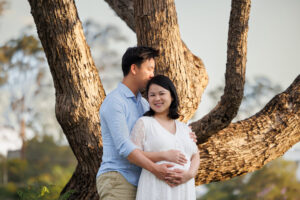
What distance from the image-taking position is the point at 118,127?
2.33 metres

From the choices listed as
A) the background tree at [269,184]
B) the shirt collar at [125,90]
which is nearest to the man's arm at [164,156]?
→ the shirt collar at [125,90]

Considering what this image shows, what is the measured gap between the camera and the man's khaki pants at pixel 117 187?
7.93 feet

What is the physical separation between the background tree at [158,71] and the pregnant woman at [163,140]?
1.49 m

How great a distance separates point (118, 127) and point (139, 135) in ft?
0.44

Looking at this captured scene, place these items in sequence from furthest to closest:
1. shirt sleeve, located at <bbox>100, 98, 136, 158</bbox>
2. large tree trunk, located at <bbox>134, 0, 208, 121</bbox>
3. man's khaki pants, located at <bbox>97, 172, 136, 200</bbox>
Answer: large tree trunk, located at <bbox>134, 0, 208, 121</bbox> → man's khaki pants, located at <bbox>97, 172, 136, 200</bbox> → shirt sleeve, located at <bbox>100, 98, 136, 158</bbox>

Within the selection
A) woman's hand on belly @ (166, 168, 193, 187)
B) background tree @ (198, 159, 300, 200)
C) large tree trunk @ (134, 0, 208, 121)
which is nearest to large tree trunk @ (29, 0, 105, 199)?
large tree trunk @ (134, 0, 208, 121)

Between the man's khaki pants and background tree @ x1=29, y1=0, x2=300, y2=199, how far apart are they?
1.49 m

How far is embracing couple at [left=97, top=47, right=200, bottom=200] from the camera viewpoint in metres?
2.32

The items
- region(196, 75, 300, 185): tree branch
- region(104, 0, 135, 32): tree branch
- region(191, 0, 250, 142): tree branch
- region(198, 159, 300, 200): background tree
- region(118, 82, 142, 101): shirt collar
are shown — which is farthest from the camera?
region(198, 159, 300, 200): background tree

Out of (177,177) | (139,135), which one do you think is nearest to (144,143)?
(139,135)

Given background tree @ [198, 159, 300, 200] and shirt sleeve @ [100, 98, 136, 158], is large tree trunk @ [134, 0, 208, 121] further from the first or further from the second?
background tree @ [198, 159, 300, 200]

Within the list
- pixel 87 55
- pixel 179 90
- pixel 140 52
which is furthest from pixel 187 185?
pixel 87 55

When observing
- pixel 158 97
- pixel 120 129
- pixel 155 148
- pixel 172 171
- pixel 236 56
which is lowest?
pixel 172 171

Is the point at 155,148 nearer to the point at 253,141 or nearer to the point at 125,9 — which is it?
the point at 253,141
